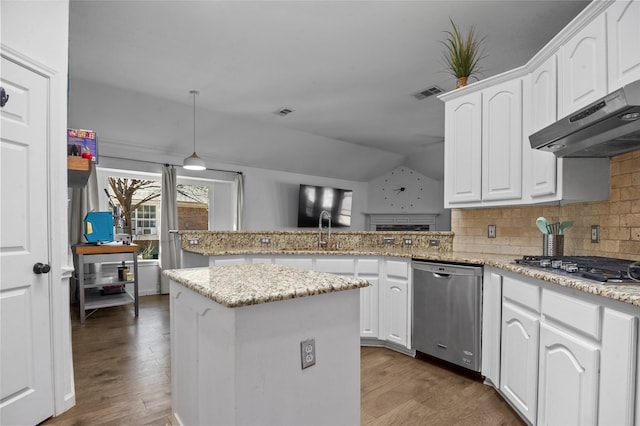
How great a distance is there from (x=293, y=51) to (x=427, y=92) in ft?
6.41

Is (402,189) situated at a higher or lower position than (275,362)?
higher

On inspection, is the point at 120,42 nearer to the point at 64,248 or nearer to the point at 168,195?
the point at 64,248

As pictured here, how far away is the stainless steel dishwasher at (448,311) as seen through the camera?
2.38m

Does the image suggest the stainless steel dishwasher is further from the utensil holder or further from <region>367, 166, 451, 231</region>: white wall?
<region>367, 166, 451, 231</region>: white wall

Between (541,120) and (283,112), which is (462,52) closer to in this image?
(541,120)

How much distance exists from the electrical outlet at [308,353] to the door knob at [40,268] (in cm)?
160

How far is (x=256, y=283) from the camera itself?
129 centimetres

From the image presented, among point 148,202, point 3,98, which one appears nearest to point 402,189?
point 148,202

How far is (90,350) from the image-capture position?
297 centimetres

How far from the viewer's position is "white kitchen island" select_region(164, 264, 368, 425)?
3.53 feet

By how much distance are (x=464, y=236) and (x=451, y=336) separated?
101 centimetres

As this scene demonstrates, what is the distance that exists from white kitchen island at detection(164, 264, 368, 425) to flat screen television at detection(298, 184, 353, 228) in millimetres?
5513

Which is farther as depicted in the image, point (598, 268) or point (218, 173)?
point (218, 173)

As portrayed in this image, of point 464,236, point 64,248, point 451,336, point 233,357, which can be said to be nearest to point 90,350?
point 64,248
